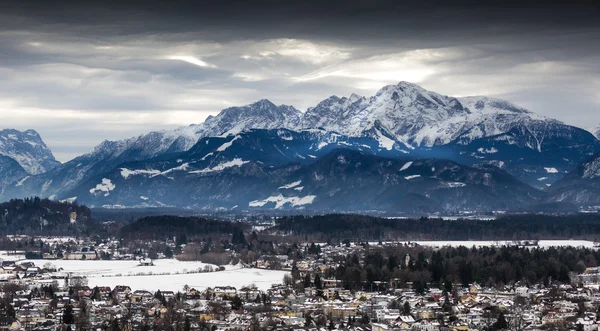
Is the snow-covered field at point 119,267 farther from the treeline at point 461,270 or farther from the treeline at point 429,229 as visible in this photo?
the treeline at point 429,229

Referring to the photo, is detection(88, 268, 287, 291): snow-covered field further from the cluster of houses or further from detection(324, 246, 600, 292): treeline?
detection(324, 246, 600, 292): treeline

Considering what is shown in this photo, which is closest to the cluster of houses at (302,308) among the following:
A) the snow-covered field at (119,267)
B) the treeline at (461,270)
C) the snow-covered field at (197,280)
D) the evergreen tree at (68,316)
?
the evergreen tree at (68,316)

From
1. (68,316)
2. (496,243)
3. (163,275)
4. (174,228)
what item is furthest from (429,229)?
(68,316)

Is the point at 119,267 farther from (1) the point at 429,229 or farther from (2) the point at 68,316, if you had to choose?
(1) the point at 429,229

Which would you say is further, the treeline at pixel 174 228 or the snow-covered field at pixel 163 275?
the treeline at pixel 174 228

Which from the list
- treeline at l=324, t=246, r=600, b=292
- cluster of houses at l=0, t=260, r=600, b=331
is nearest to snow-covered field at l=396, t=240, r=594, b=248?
treeline at l=324, t=246, r=600, b=292
